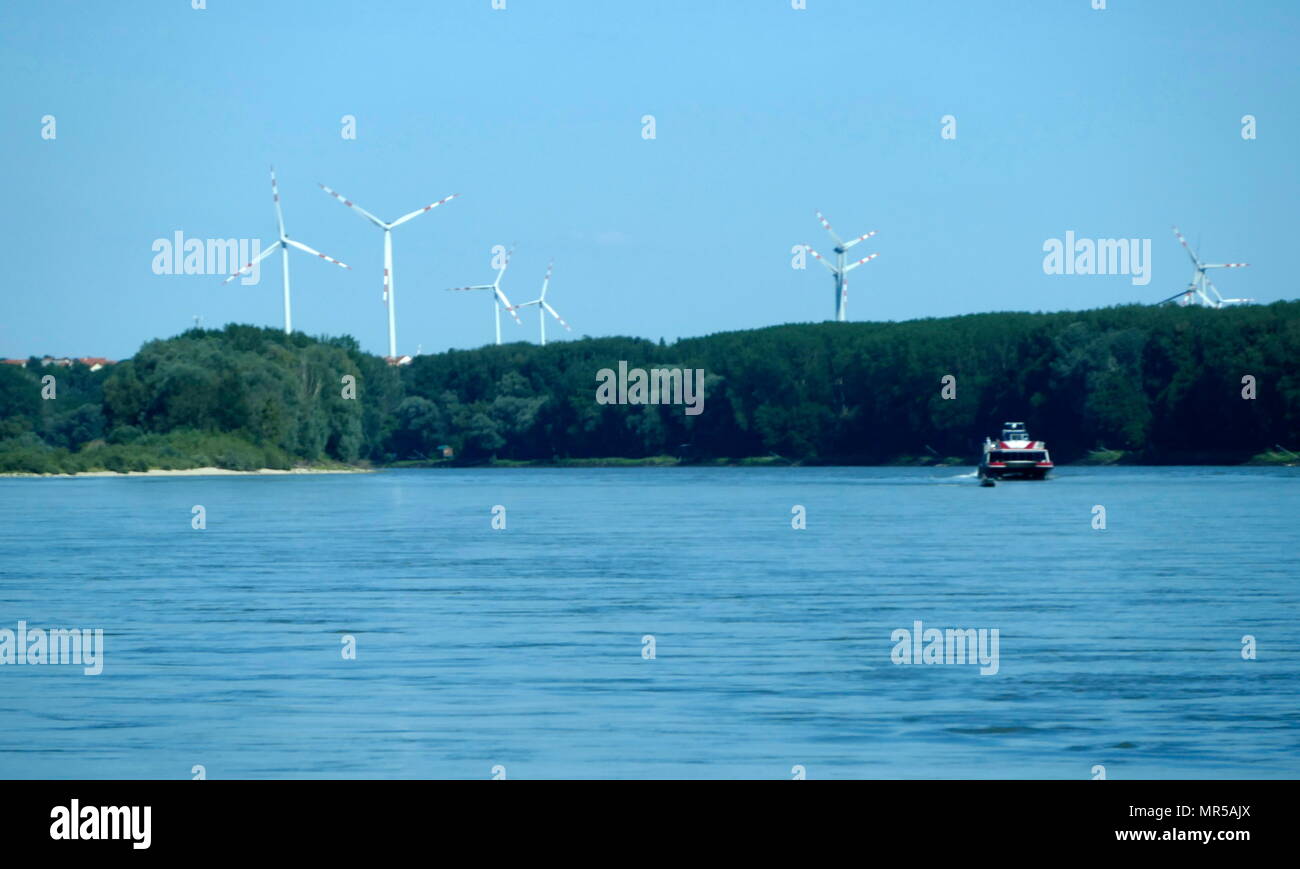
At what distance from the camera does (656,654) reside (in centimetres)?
2733

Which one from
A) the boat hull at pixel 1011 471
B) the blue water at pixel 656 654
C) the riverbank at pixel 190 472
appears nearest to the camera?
the blue water at pixel 656 654

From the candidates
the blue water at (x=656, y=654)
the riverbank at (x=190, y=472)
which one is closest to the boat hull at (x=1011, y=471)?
the blue water at (x=656, y=654)

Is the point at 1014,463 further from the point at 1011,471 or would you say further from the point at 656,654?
the point at 656,654

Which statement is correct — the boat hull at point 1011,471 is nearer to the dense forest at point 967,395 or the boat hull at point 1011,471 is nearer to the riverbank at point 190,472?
the dense forest at point 967,395

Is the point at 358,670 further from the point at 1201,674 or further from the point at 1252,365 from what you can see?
the point at 1252,365

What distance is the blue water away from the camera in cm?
1895

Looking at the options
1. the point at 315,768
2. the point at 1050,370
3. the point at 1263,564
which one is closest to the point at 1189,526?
the point at 1263,564

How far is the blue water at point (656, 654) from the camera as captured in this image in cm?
1895

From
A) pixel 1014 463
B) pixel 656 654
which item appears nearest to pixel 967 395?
pixel 1014 463

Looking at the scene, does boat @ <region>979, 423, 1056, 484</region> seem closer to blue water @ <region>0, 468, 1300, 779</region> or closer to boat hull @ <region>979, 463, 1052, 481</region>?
boat hull @ <region>979, 463, 1052, 481</region>

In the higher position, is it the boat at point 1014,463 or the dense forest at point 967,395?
the dense forest at point 967,395
